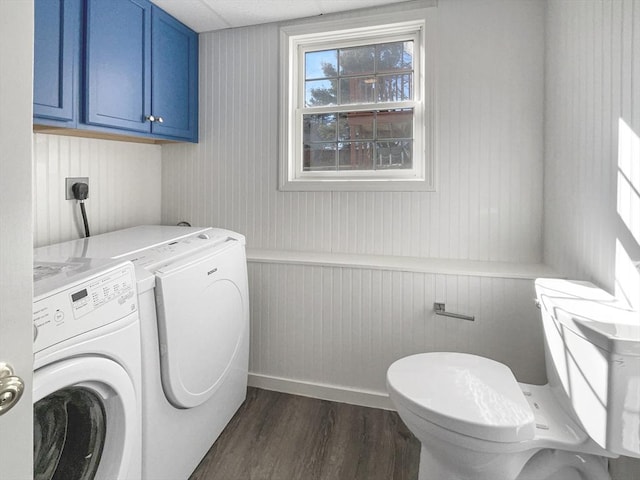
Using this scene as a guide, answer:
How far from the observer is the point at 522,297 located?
172 cm

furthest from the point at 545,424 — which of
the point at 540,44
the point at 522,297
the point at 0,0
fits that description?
the point at 540,44

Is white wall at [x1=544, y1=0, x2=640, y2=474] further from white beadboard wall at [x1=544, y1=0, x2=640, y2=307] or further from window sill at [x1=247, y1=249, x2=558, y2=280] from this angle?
window sill at [x1=247, y1=249, x2=558, y2=280]

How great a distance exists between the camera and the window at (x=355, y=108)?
6.94ft

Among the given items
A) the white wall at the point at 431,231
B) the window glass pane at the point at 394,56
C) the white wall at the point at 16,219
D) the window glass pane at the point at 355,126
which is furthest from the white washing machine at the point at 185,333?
the window glass pane at the point at 394,56

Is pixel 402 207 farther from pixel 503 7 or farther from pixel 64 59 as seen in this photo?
pixel 64 59

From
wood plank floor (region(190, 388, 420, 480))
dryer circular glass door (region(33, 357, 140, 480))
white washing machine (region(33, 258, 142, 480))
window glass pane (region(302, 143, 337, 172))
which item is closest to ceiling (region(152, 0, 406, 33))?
window glass pane (region(302, 143, 337, 172))

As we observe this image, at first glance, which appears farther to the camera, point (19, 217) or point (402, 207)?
point (402, 207)

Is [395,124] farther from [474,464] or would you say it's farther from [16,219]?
[16,219]

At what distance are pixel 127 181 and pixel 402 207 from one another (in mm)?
1651

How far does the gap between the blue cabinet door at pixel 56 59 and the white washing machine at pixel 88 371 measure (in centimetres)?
69

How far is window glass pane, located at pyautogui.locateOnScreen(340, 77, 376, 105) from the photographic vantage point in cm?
221

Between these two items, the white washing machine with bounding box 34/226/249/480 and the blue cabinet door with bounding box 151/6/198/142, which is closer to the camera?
the white washing machine with bounding box 34/226/249/480

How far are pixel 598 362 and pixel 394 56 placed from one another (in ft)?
6.15

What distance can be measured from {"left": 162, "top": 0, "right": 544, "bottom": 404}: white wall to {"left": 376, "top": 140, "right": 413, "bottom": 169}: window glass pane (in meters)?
0.21
